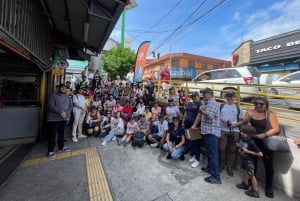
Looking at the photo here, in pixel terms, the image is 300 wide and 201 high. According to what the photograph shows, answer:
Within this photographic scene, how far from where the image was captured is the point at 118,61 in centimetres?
1791

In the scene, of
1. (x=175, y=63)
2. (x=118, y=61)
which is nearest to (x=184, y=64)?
(x=175, y=63)

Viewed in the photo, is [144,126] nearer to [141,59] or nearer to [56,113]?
[56,113]

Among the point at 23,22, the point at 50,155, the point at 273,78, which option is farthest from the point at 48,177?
the point at 273,78

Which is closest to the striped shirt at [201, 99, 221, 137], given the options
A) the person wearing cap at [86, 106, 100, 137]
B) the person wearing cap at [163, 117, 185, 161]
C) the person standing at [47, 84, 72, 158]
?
the person wearing cap at [163, 117, 185, 161]

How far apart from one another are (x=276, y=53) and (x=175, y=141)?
1270 cm

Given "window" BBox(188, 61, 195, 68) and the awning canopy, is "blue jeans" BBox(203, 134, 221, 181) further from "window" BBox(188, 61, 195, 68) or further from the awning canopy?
"window" BBox(188, 61, 195, 68)

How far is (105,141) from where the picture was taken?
205 inches

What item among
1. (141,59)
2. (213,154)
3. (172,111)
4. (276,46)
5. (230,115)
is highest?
(276,46)

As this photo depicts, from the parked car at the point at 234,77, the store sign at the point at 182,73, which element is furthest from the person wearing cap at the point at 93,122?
the store sign at the point at 182,73

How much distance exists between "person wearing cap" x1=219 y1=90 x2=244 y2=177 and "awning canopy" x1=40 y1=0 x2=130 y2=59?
2.94 m

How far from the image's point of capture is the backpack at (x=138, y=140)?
16.2 ft

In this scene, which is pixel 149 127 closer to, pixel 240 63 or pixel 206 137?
pixel 206 137

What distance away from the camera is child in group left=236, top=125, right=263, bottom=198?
2.83 metres

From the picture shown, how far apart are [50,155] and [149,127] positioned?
280cm
